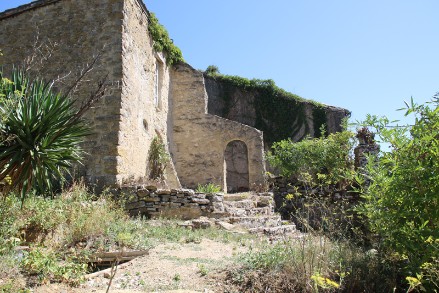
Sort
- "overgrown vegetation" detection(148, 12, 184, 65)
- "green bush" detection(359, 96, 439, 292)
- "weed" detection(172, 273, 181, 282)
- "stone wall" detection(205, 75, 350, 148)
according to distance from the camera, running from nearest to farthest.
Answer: "green bush" detection(359, 96, 439, 292), "weed" detection(172, 273, 181, 282), "overgrown vegetation" detection(148, 12, 184, 65), "stone wall" detection(205, 75, 350, 148)

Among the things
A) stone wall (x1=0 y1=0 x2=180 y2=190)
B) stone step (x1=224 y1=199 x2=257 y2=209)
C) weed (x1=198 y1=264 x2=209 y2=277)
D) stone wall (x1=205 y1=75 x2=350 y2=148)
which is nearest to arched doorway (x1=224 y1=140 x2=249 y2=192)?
stone wall (x1=205 y1=75 x2=350 y2=148)

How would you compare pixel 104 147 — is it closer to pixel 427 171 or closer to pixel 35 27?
pixel 35 27

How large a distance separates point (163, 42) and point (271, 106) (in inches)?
425

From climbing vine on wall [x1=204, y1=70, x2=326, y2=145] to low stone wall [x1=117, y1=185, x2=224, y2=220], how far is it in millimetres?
13574

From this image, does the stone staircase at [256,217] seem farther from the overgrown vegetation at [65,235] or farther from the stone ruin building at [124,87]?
the stone ruin building at [124,87]

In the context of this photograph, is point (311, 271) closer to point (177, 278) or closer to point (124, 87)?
point (177, 278)

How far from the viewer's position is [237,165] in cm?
2120

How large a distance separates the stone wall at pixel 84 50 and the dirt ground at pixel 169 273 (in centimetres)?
358

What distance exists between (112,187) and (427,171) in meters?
6.79

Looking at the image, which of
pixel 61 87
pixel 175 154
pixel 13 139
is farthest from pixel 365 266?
pixel 175 154

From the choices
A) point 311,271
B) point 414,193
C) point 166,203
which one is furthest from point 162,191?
point 414,193

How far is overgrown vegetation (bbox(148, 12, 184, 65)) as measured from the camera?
40.6 feet

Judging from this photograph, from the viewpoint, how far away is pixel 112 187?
9078mm

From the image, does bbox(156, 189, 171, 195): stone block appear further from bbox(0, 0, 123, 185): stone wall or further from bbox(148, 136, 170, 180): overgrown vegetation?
bbox(148, 136, 170, 180): overgrown vegetation
